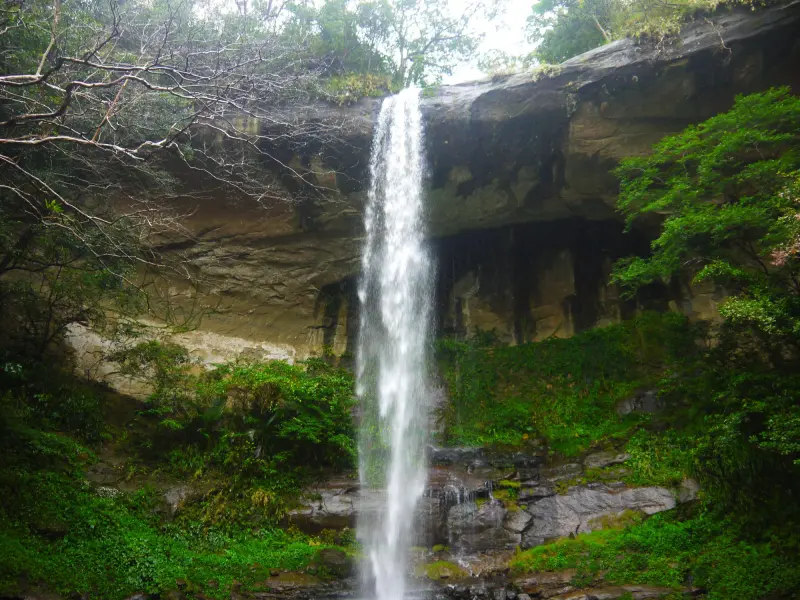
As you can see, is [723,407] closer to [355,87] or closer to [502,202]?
[502,202]

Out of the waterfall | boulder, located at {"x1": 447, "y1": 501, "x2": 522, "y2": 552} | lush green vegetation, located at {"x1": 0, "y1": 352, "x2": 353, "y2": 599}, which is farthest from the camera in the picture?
the waterfall

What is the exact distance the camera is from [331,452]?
902cm

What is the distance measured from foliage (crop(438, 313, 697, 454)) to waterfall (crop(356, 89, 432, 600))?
862 millimetres

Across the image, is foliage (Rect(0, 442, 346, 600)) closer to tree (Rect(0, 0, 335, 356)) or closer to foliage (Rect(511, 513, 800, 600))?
tree (Rect(0, 0, 335, 356))

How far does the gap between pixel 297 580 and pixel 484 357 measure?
270 inches

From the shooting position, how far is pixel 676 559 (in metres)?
6.18

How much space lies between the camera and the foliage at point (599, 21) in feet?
31.6

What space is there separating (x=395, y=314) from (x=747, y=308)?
24.4 ft

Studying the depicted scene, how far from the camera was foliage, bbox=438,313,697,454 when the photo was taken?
987cm

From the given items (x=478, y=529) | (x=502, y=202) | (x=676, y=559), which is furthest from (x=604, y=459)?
(x=502, y=202)

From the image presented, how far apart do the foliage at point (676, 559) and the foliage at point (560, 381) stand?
2494mm

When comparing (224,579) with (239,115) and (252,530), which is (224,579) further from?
(239,115)

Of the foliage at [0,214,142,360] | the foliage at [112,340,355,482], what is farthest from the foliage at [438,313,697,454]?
the foliage at [0,214,142,360]

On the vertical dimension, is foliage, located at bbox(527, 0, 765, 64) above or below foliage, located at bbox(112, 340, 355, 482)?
above
